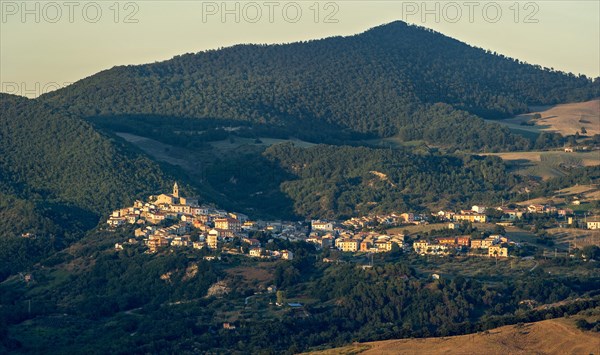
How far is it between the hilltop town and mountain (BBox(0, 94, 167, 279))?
11.2 ft

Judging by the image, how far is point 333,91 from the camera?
180750 mm

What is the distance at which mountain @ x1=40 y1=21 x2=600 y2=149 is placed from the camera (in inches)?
6575

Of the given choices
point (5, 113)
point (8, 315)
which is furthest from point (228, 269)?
point (5, 113)

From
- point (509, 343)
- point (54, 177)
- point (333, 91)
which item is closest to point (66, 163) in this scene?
point (54, 177)

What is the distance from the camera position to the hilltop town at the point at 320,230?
367ft

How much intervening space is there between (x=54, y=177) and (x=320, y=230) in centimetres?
2167

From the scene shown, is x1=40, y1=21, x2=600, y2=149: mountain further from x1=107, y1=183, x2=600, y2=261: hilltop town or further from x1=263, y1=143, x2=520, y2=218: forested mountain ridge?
x1=107, y1=183, x2=600, y2=261: hilltop town

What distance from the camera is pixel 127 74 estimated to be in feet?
589

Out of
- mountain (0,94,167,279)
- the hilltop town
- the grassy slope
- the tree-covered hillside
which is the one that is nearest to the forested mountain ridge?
the hilltop town

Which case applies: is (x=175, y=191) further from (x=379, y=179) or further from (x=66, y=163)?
(x=379, y=179)

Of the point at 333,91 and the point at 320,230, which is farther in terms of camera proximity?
the point at 333,91

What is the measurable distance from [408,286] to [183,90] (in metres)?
81.8

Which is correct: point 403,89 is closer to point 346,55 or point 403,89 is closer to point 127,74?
point 346,55

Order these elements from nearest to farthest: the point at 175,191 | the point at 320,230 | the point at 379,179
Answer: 1. the point at 320,230
2. the point at 175,191
3. the point at 379,179
